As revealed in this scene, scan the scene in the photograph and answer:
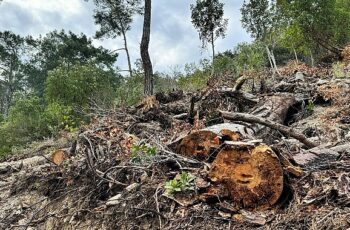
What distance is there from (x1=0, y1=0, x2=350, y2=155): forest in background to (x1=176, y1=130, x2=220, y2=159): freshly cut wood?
12.5ft

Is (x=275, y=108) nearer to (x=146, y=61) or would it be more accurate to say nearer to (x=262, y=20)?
(x=146, y=61)

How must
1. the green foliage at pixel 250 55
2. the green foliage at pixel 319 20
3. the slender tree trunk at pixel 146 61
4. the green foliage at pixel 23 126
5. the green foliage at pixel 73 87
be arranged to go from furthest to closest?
the green foliage at pixel 250 55 → the green foliage at pixel 319 20 → the green foliage at pixel 73 87 → the green foliage at pixel 23 126 → the slender tree trunk at pixel 146 61

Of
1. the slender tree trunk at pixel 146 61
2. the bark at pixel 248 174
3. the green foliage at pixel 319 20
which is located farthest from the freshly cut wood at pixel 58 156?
the green foliage at pixel 319 20

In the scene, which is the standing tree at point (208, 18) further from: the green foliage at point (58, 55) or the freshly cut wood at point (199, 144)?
the freshly cut wood at point (199, 144)

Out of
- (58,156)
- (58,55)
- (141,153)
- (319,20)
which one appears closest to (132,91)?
(58,156)

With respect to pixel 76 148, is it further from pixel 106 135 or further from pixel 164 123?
pixel 164 123

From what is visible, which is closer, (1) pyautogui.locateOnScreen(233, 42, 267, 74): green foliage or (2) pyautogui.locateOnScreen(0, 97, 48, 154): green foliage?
(2) pyautogui.locateOnScreen(0, 97, 48, 154): green foliage

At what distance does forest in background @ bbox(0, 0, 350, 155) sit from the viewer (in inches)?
549

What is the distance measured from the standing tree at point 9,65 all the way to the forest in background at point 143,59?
113 mm

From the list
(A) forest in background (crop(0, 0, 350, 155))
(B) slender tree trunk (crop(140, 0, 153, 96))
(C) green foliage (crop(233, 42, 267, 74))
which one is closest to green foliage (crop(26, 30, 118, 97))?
(A) forest in background (crop(0, 0, 350, 155))

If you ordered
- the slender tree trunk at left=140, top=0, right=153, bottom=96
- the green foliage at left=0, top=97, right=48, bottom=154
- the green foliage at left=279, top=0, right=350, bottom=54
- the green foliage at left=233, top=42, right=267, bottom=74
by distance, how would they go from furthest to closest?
the green foliage at left=233, top=42, right=267, bottom=74 < the green foliage at left=279, top=0, right=350, bottom=54 < the green foliage at left=0, top=97, right=48, bottom=154 < the slender tree trunk at left=140, top=0, right=153, bottom=96

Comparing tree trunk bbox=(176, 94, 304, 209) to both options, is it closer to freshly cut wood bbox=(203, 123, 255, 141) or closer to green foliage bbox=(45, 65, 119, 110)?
freshly cut wood bbox=(203, 123, 255, 141)

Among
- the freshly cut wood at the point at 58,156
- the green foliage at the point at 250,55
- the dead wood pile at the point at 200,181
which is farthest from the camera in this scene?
the green foliage at the point at 250,55

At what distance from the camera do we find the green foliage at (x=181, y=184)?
10.9ft
